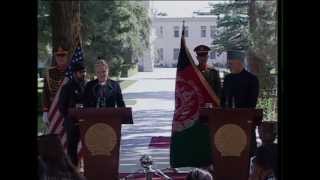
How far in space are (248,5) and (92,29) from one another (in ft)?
18.1

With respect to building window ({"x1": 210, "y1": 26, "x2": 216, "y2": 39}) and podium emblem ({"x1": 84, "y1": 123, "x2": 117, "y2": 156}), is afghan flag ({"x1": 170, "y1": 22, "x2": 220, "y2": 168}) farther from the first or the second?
building window ({"x1": 210, "y1": 26, "x2": 216, "y2": 39})

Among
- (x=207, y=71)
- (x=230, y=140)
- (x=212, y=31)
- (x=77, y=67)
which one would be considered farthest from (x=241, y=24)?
(x=230, y=140)

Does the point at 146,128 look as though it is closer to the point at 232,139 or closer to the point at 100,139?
the point at 100,139

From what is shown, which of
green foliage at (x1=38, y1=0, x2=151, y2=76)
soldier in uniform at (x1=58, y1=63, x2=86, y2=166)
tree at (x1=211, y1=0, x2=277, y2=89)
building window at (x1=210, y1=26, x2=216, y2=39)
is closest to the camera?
soldier in uniform at (x1=58, y1=63, x2=86, y2=166)

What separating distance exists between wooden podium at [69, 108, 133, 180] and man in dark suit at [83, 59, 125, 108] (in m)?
0.50

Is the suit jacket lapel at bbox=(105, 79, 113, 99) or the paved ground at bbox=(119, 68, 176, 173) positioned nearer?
the suit jacket lapel at bbox=(105, 79, 113, 99)

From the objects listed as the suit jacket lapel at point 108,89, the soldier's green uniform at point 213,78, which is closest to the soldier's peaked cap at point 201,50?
the soldier's green uniform at point 213,78

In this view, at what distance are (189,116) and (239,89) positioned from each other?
62 cm

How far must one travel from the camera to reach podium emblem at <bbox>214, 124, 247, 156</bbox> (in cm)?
502

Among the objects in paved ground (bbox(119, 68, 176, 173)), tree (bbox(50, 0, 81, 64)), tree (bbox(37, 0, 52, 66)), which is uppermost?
tree (bbox(50, 0, 81, 64))

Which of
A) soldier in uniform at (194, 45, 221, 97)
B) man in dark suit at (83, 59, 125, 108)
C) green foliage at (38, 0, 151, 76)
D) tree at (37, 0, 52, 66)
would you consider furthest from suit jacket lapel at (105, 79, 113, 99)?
green foliage at (38, 0, 151, 76)
